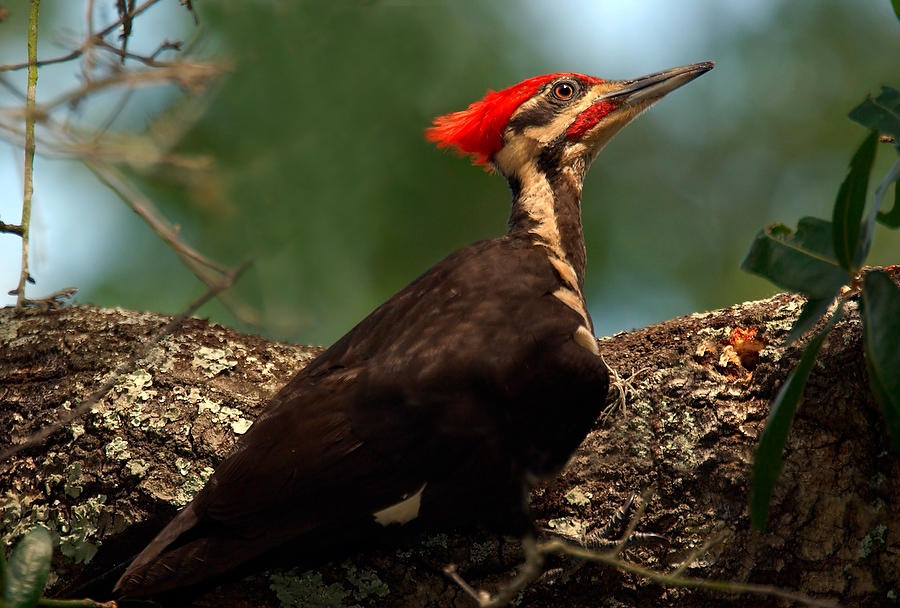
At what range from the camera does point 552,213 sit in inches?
119

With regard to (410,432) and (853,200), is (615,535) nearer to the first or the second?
(410,432)

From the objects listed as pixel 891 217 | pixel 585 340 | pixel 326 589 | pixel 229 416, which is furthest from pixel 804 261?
pixel 229 416

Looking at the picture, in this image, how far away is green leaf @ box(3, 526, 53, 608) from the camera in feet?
5.70

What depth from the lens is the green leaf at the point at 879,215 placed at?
5.51 feet

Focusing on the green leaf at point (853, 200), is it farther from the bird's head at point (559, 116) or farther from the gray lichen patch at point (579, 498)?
the bird's head at point (559, 116)

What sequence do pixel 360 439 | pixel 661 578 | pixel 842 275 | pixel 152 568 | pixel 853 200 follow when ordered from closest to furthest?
pixel 661 578, pixel 853 200, pixel 842 275, pixel 152 568, pixel 360 439

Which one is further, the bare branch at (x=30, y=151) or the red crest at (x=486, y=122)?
the red crest at (x=486, y=122)

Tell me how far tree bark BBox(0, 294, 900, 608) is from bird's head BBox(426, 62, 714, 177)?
97 centimetres

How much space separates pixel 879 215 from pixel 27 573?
1.76 metres

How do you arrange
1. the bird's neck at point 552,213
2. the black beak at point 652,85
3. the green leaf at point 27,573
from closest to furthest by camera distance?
1. the green leaf at point 27,573
2. the bird's neck at point 552,213
3. the black beak at point 652,85

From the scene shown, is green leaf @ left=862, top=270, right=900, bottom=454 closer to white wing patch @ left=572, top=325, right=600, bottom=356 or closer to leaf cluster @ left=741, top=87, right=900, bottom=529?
leaf cluster @ left=741, top=87, right=900, bottom=529

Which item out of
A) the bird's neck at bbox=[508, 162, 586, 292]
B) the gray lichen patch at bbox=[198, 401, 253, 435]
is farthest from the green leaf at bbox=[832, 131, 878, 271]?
the gray lichen patch at bbox=[198, 401, 253, 435]

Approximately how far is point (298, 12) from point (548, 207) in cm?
149

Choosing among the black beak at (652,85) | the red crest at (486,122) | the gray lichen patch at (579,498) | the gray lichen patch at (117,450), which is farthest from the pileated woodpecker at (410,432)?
the black beak at (652,85)
